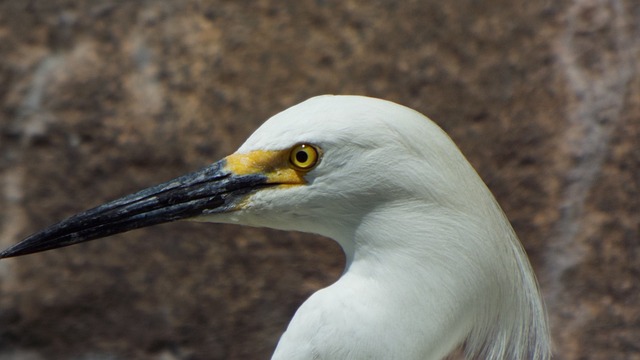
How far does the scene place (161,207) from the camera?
1.71m

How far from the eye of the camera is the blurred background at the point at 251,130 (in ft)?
9.05

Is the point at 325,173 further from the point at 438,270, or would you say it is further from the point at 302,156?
the point at 438,270

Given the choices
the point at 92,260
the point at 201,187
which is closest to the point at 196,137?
Result: the point at 92,260

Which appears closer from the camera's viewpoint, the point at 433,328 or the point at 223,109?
the point at 433,328

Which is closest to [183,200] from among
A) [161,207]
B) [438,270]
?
[161,207]

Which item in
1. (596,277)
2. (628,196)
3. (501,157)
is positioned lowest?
(596,277)

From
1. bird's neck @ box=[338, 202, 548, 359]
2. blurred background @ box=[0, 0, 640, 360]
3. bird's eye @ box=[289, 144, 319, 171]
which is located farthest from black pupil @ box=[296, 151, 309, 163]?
blurred background @ box=[0, 0, 640, 360]

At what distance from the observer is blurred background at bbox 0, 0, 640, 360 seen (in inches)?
109

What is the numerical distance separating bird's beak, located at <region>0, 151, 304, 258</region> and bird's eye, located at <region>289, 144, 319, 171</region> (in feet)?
0.07

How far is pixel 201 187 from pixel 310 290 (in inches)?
47.2

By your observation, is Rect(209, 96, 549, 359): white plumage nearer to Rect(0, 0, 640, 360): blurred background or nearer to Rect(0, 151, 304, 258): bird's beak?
Rect(0, 151, 304, 258): bird's beak

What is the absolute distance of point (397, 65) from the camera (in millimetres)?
2783

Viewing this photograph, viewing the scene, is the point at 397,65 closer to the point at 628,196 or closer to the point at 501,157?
the point at 501,157

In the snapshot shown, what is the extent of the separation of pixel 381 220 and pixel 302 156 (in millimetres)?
175
